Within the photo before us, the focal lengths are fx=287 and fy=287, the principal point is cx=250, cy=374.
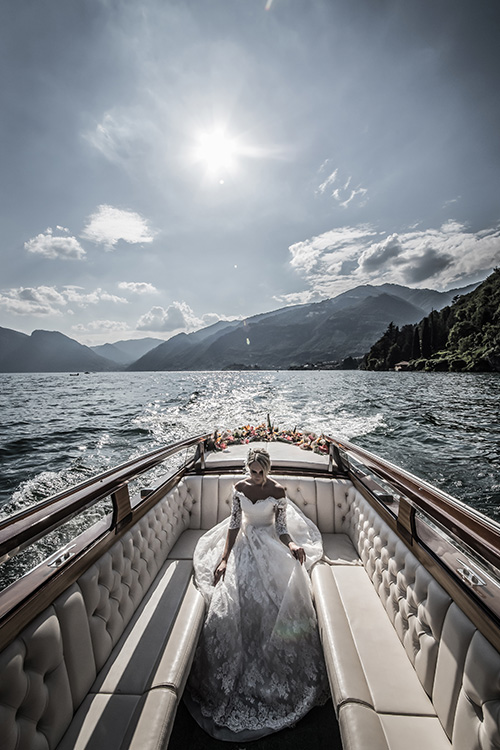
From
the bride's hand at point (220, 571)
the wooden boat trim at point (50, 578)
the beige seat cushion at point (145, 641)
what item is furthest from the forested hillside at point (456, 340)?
the wooden boat trim at point (50, 578)

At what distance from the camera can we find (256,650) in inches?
82.3

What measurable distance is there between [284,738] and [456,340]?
2438 inches

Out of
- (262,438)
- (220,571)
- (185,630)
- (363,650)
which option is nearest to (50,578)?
(185,630)

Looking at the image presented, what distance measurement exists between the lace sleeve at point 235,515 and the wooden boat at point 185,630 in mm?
618

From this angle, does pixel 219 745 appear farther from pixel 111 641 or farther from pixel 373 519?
pixel 373 519

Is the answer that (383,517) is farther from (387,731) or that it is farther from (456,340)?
(456,340)

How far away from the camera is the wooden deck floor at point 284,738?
1848 mm

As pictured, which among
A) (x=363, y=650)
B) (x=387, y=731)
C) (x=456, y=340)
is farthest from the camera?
(x=456, y=340)

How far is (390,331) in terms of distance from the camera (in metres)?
71.7

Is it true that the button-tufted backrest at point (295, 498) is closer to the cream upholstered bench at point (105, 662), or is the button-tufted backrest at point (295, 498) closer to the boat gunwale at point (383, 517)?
the boat gunwale at point (383, 517)

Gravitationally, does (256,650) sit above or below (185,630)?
below

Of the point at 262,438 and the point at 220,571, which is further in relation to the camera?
the point at 262,438

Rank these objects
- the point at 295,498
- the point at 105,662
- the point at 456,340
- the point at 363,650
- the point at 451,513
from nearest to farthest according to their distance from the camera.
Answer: the point at 451,513
the point at 105,662
the point at 363,650
the point at 295,498
the point at 456,340

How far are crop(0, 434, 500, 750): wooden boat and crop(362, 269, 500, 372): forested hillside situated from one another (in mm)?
47473
